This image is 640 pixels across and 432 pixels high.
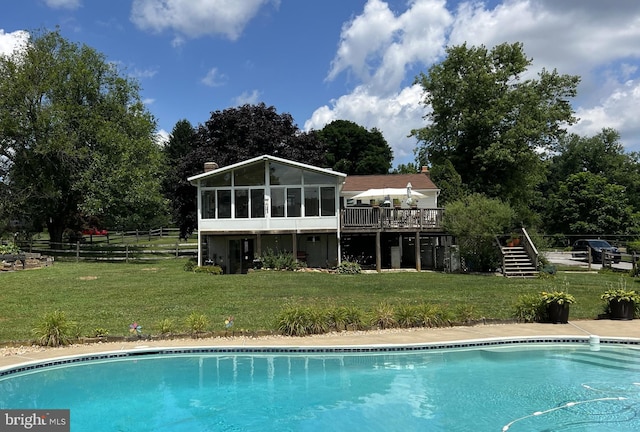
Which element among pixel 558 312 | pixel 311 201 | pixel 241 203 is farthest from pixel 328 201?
pixel 558 312

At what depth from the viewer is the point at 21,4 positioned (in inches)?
766

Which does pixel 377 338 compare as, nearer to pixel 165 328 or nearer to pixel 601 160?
pixel 165 328

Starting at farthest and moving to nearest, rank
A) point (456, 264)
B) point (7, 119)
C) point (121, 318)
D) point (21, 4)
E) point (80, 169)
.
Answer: point (80, 169) → point (7, 119) → point (456, 264) → point (21, 4) → point (121, 318)

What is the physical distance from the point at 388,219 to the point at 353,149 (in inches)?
1506

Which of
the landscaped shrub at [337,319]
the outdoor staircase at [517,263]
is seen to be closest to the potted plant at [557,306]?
the landscaped shrub at [337,319]

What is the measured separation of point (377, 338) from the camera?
33.5 feet

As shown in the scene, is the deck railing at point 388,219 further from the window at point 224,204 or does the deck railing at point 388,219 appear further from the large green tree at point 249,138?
the large green tree at point 249,138

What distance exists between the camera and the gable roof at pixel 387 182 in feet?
103

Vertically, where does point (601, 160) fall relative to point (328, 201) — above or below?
above

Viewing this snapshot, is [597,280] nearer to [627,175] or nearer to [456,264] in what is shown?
[456,264]

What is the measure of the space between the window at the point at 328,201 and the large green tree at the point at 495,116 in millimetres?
16057

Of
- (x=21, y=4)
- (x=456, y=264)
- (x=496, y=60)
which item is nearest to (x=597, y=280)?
(x=456, y=264)

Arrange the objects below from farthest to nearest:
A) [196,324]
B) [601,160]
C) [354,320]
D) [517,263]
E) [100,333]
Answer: [601,160]
[517,263]
[354,320]
[196,324]
[100,333]

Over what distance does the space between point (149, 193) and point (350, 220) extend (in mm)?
13039
